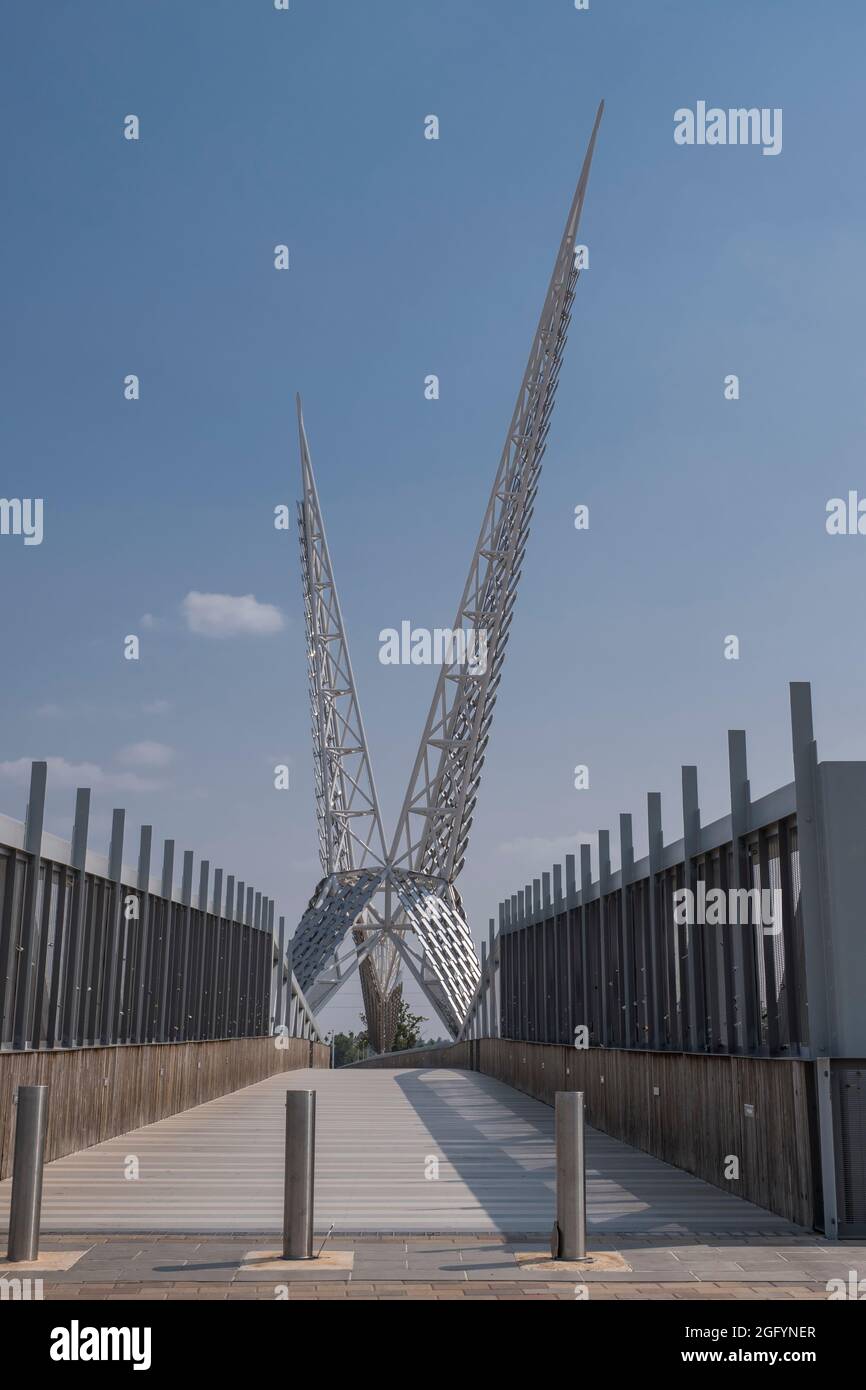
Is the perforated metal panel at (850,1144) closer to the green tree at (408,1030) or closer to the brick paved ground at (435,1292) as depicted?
the brick paved ground at (435,1292)

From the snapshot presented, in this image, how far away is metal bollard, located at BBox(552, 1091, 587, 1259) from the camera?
671 centimetres

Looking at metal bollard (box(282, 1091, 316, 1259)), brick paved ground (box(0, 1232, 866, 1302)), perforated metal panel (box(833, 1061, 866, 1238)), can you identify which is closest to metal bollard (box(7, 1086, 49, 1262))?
brick paved ground (box(0, 1232, 866, 1302))

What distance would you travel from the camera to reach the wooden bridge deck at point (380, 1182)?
8.26 metres

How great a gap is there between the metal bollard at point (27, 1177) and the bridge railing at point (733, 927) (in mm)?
4650

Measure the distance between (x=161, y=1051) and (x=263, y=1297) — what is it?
36.6 feet

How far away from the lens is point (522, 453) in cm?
4359

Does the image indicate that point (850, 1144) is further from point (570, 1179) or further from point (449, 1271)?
point (449, 1271)

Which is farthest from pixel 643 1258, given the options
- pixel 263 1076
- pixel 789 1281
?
pixel 263 1076

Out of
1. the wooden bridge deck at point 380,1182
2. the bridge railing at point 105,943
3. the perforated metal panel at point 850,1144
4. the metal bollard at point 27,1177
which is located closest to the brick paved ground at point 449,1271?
the metal bollard at point 27,1177

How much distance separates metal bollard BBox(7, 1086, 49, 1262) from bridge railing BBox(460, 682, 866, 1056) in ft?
15.3

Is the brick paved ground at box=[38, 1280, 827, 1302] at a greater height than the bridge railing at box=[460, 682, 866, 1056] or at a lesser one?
lesser

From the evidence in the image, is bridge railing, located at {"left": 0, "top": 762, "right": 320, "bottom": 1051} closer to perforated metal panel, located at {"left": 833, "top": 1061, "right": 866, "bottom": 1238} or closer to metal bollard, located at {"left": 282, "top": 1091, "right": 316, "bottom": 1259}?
metal bollard, located at {"left": 282, "top": 1091, "right": 316, "bottom": 1259}

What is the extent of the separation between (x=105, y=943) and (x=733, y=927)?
24.3ft
